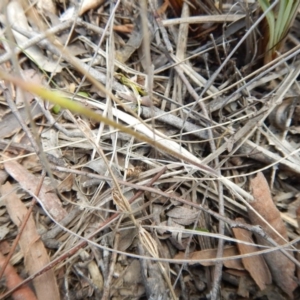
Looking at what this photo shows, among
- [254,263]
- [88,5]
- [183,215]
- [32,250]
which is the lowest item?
[254,263]

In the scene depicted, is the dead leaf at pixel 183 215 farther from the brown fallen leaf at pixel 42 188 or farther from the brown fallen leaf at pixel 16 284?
the brown fallen leaf at pixel 16 284

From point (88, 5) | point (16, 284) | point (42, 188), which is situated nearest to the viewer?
point (16, 284)

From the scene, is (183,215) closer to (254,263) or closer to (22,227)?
(254,263)

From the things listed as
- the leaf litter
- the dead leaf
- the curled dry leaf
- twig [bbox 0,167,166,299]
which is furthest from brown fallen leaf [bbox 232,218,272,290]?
the curled dry leaf

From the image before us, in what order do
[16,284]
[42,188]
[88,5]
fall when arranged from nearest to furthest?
[16,284]
[42,188]
[88,5]

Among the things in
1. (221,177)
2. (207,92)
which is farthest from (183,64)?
(221,177)

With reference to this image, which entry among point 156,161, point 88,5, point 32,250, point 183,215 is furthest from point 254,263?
point 88,5

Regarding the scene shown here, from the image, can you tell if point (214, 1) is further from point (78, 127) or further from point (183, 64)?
point (78, 127)
